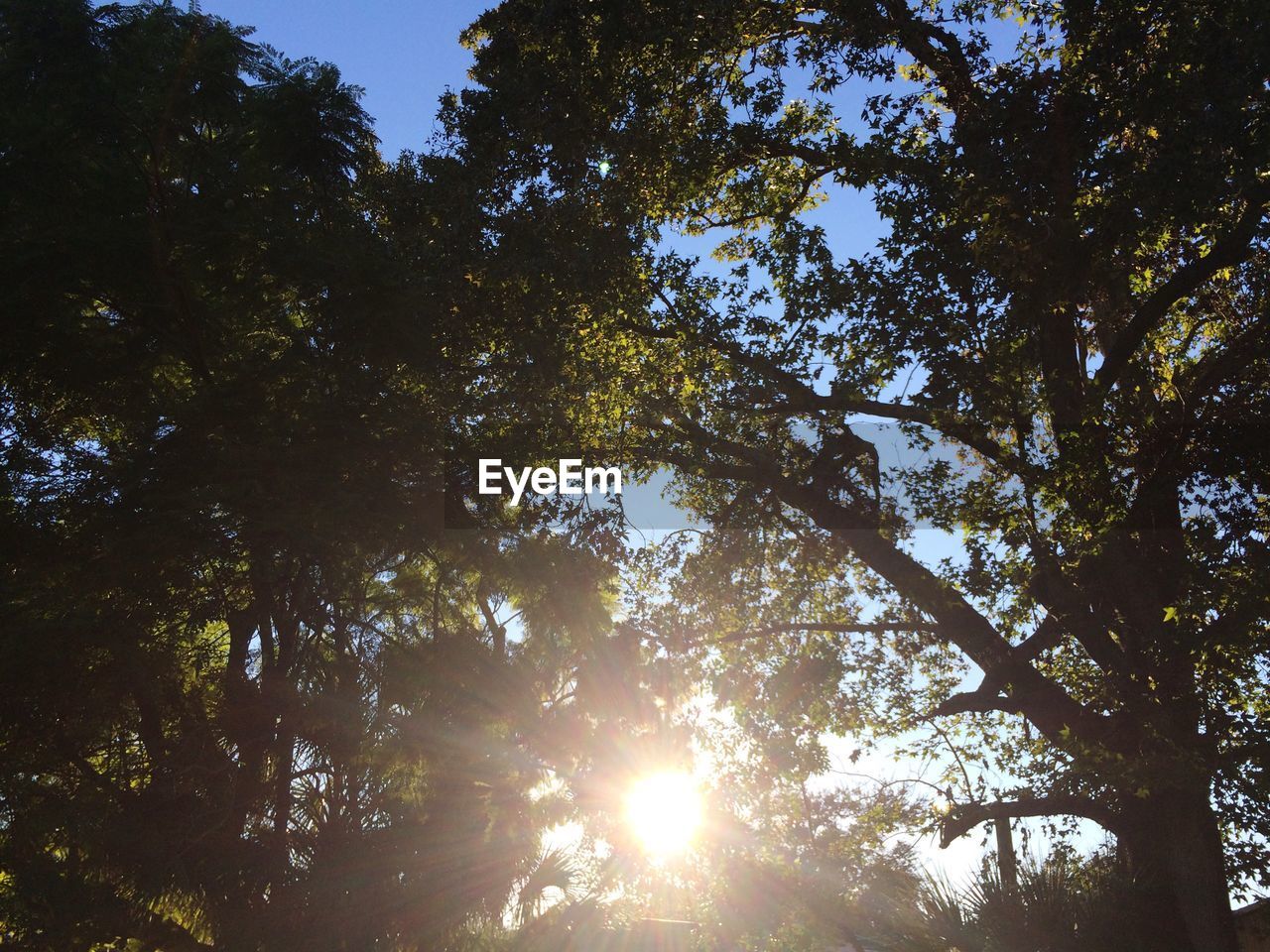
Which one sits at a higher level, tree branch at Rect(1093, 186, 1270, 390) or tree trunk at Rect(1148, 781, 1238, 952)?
tree branch at Rect(1093, 186, 1270, 390)

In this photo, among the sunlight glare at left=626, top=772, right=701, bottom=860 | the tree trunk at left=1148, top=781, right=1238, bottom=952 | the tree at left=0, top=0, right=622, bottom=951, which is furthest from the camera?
the sunlight glare at left=626, top=772, right=701, bottom=860

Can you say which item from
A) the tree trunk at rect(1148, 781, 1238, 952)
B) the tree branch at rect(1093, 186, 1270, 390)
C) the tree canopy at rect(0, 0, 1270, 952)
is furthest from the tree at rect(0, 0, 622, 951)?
the tree trunk at rect(1148, 781, 1238, 952)

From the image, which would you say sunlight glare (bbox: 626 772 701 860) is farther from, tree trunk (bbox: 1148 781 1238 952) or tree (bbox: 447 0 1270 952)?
tree trunk (bbox: 1148 781 1238 952)

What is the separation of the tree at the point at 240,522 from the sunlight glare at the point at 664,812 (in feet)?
4.40

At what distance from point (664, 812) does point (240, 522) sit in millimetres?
6424

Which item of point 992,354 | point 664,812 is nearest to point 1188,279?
point 992,354

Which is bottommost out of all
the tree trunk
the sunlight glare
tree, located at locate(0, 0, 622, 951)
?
the tree trunk

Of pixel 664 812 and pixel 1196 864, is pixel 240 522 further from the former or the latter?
pixel 1196 864

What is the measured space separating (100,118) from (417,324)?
344 cm

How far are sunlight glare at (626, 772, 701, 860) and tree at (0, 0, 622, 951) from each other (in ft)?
4.40

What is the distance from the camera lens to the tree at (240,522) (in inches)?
348

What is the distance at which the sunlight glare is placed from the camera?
39.0 feet

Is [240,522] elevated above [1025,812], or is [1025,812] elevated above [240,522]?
[240,522]

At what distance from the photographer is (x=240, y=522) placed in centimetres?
892
